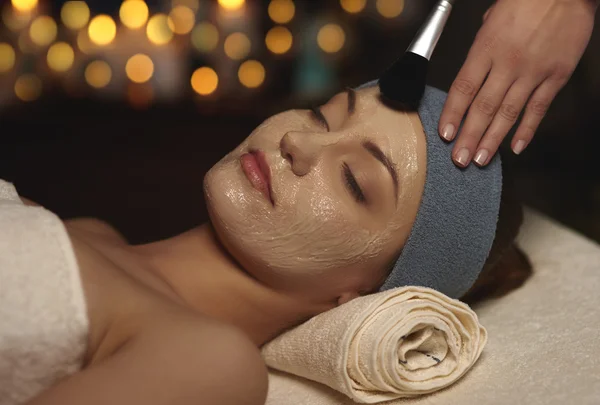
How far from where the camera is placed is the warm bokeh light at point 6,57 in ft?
7.21

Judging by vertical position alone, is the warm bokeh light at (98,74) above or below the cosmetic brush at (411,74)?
below

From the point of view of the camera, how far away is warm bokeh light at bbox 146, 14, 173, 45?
237cm

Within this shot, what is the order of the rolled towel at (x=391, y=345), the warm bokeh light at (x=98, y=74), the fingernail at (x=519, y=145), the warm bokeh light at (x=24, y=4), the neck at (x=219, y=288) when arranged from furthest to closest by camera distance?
1. the warm bokeh light at (x=98, y=74)
2. the warm bokeh light at (x=24, y=4)
3. the fingernail at (x=519, y=145)
4. the neck at (x=219, y=288)
5. the rolled towel at (x=391, y=345)

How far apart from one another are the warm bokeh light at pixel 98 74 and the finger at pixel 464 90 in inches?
58.0

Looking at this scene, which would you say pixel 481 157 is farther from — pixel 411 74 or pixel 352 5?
pixel 352 5

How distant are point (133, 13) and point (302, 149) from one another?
4.32 ft

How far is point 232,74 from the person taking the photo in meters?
2.54

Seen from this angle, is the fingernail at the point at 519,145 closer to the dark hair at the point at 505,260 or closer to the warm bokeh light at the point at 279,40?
the dark hair at the point at 505,260

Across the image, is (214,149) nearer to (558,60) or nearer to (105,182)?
(105,182)

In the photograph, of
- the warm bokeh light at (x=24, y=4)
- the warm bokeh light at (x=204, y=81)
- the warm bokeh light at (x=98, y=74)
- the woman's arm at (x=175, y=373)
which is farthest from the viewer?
the warm bokeh light at (x=204, y=81)

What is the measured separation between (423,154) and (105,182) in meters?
1.30

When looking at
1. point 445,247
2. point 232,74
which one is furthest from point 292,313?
point 232,74

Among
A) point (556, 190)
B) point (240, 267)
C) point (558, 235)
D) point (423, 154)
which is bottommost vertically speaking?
point (556, 190)

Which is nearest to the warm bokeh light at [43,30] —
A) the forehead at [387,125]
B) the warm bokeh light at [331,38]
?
the warm bokeh light at [331,38]
